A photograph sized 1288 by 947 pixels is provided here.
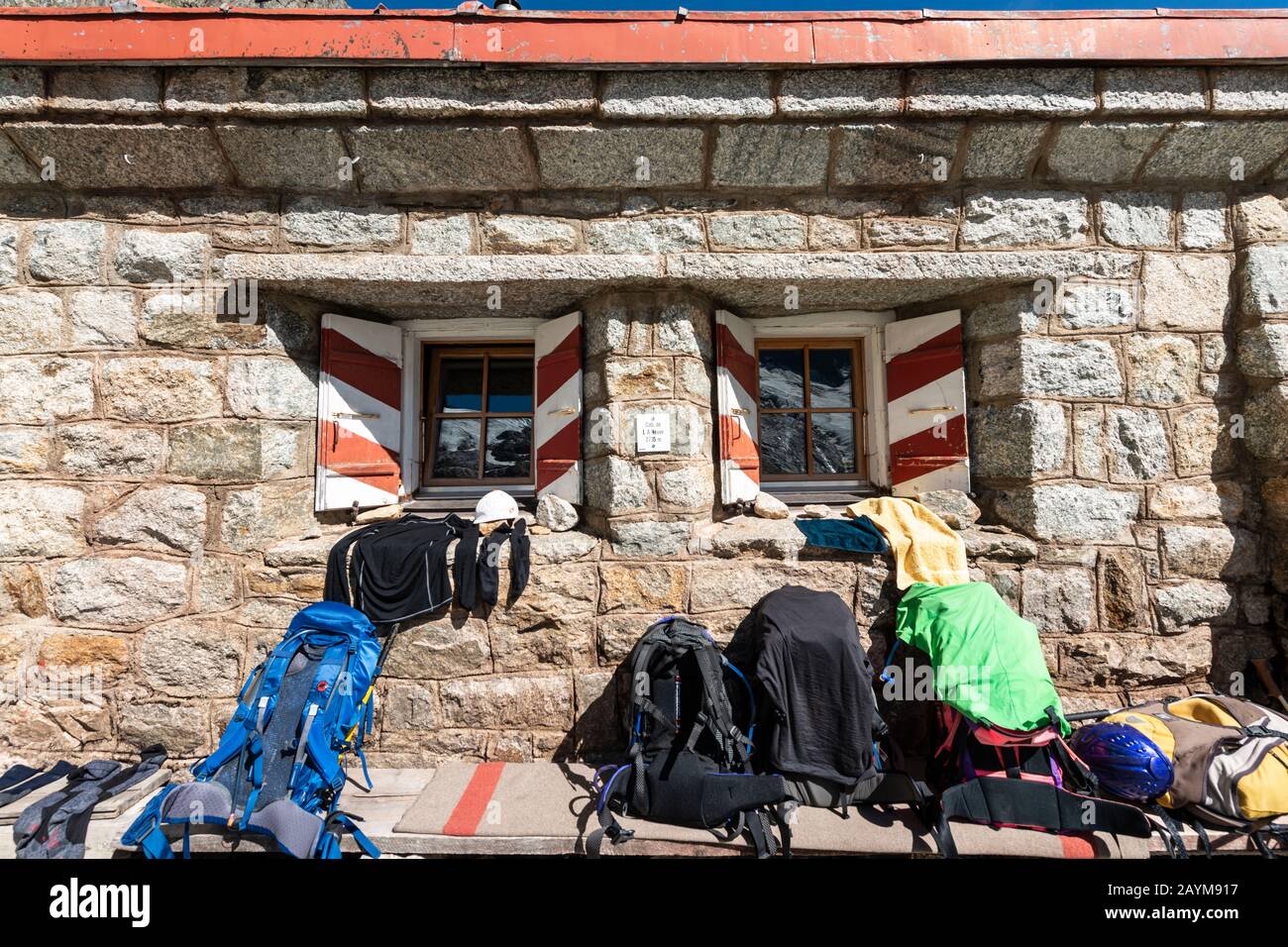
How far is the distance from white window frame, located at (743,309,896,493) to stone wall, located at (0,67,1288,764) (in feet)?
1.20

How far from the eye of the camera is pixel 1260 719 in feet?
7.95

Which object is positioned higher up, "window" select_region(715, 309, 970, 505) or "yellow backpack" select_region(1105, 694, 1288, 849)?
"window" select_region(715, 309, 970, 505)

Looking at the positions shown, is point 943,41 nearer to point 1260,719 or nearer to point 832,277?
point 832,277

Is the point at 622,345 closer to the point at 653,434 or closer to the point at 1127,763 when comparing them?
the point at 653,434

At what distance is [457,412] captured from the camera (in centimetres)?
348

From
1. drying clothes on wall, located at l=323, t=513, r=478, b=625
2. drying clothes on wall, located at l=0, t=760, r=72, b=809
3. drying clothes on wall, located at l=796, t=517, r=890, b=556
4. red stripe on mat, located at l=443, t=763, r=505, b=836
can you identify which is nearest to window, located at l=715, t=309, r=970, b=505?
drying clothes on wall, located at l=796, t=517, r=890, b=556

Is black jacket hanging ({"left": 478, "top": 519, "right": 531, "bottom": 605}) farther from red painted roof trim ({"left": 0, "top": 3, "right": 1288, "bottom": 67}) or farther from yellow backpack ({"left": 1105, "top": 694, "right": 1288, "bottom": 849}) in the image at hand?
yellow backpack ({"left": 1105, "top": 694, "right": 1288, "bottom": 849})

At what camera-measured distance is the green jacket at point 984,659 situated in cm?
227

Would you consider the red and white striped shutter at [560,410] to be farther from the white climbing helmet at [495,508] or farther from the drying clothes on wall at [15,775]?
the drying clothes on wall at [15,775]

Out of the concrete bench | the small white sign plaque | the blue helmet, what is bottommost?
the concrete bench

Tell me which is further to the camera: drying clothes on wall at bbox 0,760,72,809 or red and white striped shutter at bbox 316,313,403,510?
red and white striped shutter at bbox 316,313,403,510

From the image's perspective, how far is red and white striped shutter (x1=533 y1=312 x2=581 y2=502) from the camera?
10.1 feet

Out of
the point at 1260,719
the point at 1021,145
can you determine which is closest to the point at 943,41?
the point at 1021,145

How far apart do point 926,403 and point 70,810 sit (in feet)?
14.1
